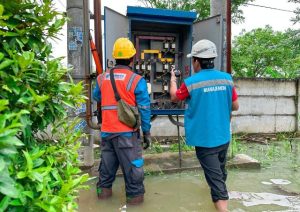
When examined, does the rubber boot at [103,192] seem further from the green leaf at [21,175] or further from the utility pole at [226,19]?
the green leaf at [21,175]

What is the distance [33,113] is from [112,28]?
3.49 meters

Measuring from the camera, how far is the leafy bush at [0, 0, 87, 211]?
4.17 feet

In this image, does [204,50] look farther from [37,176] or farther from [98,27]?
[37,176]

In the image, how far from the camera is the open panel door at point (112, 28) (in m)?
4.76

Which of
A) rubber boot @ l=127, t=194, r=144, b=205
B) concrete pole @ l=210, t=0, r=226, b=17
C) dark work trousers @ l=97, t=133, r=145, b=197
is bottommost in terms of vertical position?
rubber boot @ l=127, t=194, r=144, b=205

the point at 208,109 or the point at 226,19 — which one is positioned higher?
the point at 226,19

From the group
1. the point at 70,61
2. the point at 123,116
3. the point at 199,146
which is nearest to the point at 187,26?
the point at 70,61

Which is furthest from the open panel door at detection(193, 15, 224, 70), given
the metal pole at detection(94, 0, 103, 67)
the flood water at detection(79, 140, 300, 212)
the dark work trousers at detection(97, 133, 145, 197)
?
the dark work trousers at detection(97, 133, 145, 197)

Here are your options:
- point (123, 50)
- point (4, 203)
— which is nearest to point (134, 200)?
point (123, 50)

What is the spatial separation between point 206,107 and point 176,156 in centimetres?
262

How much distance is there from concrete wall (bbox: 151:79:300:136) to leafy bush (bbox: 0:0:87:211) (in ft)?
22.3

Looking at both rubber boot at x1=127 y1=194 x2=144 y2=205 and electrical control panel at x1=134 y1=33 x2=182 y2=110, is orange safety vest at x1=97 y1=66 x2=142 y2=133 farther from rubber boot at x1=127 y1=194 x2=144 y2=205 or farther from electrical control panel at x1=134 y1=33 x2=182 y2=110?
electrical control panel at x1=134 y1=33 x2=182 y2=110

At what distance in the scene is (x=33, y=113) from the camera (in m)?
1.54

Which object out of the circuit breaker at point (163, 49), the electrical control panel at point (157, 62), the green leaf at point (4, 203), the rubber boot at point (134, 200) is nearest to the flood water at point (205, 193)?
the rubber boot at point (134, 200)
